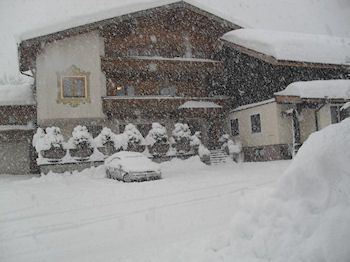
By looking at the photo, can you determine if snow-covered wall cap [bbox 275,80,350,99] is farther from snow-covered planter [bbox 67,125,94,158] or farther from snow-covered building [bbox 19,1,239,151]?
snow-covered planter [bbox 67,125,94,158]

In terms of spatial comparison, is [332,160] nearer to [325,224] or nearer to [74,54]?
[325,224]

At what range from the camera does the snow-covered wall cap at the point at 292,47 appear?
21.3 meters

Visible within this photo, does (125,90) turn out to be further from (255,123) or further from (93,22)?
(255,123)

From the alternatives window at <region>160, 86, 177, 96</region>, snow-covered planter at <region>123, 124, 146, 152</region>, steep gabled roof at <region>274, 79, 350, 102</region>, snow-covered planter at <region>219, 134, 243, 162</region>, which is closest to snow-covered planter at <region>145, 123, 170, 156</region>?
snow-covered planter at <region>123, 124, 146, 152</region>

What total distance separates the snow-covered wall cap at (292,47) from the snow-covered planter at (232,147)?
21.7 ft

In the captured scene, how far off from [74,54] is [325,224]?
21.1 metres

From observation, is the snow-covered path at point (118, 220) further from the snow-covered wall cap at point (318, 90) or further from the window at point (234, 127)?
the window at point (234, 127)

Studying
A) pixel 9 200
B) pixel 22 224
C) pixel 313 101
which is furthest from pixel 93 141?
pixel 313 101

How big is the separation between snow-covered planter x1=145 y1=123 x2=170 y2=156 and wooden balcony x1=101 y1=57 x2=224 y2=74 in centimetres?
456

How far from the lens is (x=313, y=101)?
20.3m

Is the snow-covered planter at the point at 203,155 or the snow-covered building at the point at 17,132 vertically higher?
the snow-covered building at the point at 17,132

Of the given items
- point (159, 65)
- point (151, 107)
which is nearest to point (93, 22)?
point (159, 65)

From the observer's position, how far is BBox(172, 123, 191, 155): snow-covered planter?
21469 millimetres

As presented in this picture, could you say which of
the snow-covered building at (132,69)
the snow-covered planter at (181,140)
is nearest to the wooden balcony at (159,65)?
the snow-covered building at (132,69)
